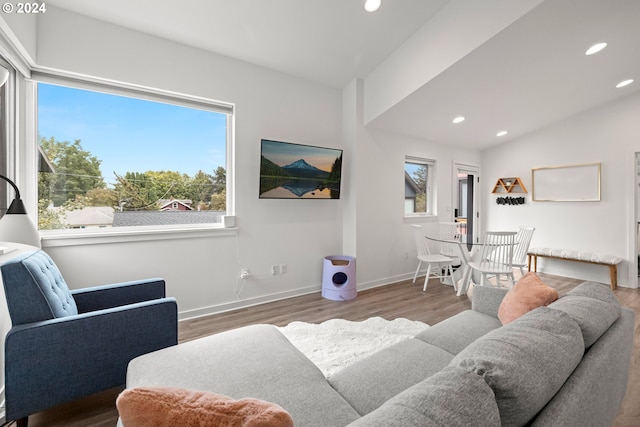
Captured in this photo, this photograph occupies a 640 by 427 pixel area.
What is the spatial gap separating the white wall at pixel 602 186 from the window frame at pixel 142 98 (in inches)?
209

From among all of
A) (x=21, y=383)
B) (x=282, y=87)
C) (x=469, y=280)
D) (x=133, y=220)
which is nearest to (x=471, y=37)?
(x=282, y=87)

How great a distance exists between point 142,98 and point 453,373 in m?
3.33

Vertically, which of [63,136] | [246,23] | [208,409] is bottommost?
[208,409]

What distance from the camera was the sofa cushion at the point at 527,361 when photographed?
737mm

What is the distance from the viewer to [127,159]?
283cm

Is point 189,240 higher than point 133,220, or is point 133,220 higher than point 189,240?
point 133,220

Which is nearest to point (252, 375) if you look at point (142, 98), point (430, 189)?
point (142, 98)

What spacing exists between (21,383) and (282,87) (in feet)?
11.0

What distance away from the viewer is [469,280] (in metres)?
3.94

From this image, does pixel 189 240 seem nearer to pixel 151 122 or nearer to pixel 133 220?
pixel 133 220

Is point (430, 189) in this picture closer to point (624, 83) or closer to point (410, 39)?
point (410, 39)

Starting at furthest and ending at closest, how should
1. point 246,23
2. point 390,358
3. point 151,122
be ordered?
point 151,122
point 246,23
point 390,358

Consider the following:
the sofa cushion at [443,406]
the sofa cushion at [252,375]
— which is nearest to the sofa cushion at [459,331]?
the sofa cushion at [252,375]

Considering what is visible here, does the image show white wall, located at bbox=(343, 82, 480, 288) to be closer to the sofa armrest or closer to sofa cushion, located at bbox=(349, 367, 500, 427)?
the sofa armrest
